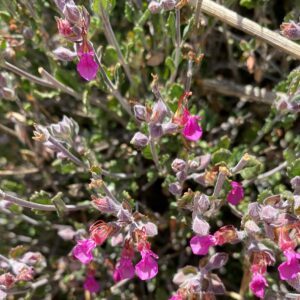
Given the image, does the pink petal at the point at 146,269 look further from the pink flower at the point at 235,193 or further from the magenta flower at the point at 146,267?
the pink flower at the point at 235,193

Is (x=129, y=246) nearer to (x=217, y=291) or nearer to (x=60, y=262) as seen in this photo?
(x=217, y=291)

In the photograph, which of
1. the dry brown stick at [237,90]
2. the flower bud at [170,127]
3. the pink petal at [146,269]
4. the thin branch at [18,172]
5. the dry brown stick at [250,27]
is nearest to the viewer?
the pink petal at [146,269]

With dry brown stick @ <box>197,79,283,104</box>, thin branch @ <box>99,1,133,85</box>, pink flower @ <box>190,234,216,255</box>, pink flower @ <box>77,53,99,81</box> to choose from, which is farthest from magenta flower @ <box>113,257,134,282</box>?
dry brown stick @ <box>197,79,283,104</box>

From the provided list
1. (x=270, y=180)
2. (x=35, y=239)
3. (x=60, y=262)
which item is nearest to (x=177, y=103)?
(x=270, y=180)

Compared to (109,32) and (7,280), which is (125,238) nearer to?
(7,280)

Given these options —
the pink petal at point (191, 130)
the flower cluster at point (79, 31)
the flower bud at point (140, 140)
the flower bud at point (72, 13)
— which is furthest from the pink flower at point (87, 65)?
the pink petal at point (191, 130)
